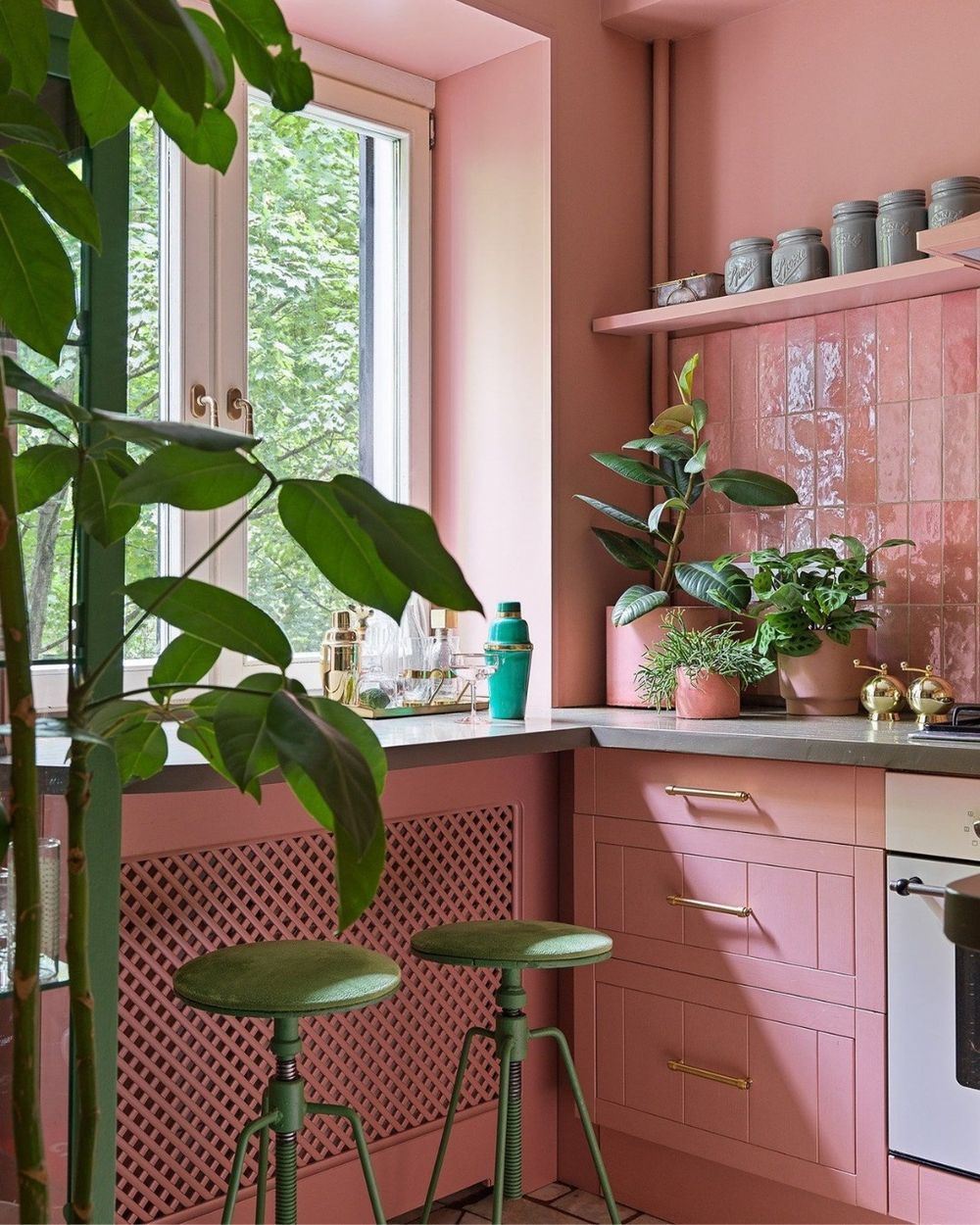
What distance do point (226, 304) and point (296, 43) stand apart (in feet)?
2.12

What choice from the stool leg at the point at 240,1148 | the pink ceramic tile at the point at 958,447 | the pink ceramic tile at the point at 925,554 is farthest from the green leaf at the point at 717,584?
the stool leg at the point at 240,1148

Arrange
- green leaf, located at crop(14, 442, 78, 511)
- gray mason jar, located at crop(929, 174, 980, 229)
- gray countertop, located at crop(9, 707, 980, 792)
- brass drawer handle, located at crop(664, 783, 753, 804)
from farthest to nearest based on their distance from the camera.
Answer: gray mason jar, located at crop(929, 174, 980, 229) < brass drawer handle, located at crop(664, 783, 753, 804) < gray countertop, located at crop(9, 707, 980, 792) < green leaf, located at crop(14, 442, 78, 511)

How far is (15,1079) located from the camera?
791 millimetres

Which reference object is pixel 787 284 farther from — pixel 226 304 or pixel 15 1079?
pixel 15 1079

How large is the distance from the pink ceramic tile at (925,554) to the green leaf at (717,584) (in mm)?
348

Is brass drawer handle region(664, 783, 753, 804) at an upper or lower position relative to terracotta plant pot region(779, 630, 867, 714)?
lower

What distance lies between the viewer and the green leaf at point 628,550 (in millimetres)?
3117

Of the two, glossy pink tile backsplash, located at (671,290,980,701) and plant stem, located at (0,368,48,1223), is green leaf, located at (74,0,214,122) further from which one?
glossy pink tile backsplash, located at (671,290,980,701)

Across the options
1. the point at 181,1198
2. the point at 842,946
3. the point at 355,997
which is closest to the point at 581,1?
the point at 842,946

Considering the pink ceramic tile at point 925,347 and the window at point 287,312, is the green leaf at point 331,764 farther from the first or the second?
the pink ceramic tile at point 925,347

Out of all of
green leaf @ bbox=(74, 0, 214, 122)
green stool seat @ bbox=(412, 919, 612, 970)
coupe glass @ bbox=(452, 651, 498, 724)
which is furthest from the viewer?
coupe glass @ bbox=(452, 651, 498, 724)

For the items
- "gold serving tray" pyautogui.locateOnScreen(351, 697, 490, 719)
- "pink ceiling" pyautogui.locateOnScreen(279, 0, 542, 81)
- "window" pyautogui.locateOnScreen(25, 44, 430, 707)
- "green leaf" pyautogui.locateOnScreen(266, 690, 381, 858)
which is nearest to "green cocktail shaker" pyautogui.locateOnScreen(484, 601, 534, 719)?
"gold serving tray" pyautogui.locateOnScreen(351, 697, 490, 719)

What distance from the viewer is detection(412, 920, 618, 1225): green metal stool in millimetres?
2090

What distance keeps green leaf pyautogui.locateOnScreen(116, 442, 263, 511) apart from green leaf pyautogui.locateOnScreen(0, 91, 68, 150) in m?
0.28
